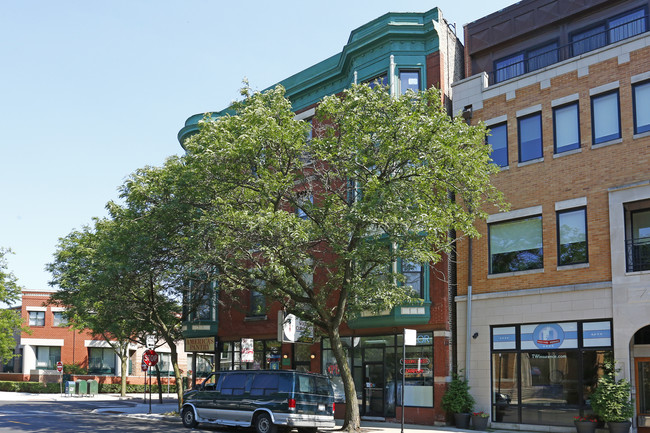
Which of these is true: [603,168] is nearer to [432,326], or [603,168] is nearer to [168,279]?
[432,326]

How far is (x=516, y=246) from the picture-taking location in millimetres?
23484

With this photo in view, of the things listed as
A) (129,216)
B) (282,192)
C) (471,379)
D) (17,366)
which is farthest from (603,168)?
(17,366)

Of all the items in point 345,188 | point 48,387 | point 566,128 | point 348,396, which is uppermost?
point 566,128

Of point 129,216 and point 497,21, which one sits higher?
point 497,21

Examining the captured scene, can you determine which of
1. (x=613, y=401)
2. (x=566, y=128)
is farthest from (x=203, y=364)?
(x=613, y=401)

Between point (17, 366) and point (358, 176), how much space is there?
2115 inches

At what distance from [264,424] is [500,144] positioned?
12.7m

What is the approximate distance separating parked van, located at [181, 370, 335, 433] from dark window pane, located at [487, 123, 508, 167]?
32.7ft

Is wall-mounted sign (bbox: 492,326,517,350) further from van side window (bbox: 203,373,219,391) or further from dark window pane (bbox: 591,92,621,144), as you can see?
van side window (bbox: 203,373,219,391)

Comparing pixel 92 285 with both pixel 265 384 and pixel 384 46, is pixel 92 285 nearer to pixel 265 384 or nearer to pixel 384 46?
pixel 265 384

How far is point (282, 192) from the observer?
67.5 feet

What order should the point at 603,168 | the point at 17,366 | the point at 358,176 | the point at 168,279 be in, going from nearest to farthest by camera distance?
the point at 358,176 < the point at 603,168 < the point at 168,279 < the point at 17,366

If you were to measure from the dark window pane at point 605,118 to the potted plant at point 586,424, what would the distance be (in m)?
8.52

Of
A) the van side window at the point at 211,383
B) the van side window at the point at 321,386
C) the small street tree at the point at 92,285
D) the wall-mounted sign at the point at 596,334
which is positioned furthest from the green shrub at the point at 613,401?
the small street tree at the point at 92,285
